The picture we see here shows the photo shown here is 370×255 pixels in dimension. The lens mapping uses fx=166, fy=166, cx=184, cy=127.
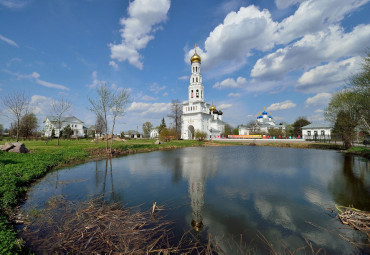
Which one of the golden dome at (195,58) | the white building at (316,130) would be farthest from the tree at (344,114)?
the golden dome at (195,58)

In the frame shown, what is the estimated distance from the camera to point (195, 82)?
6019 cm

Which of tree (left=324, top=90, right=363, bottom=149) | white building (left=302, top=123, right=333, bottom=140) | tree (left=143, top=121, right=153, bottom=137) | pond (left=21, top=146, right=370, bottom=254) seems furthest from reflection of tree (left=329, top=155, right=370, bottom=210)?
tree (left=143, top=121, right=153, bottom=137)

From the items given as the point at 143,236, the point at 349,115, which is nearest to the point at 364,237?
the point at 143,236

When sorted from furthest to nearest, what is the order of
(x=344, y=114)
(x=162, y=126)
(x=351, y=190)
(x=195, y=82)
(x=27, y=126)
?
1. (x=162, y=126)
2. (x=195, y=82)
3. (x=27, y=126)
4. (x=344, y=114)
5. (x=351, y=190)

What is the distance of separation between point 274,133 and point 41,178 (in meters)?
73.0

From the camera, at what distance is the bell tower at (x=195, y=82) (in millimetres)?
58656

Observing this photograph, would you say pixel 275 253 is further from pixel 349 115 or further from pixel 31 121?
pixel 31 121

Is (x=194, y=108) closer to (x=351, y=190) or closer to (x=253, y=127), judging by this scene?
(x=253, y=127)

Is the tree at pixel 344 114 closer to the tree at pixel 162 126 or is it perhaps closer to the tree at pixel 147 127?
the tree at pixel 162 126

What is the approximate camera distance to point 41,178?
33.5ft

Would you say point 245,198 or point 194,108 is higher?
point 194,108

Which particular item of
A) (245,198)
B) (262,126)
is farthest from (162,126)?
(245,198)

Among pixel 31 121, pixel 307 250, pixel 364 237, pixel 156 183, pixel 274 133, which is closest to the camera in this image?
pixel 307 250

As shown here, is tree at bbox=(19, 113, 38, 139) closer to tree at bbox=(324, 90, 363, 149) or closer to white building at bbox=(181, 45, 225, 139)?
white building at bbox=(181, 45, 225, 139)
